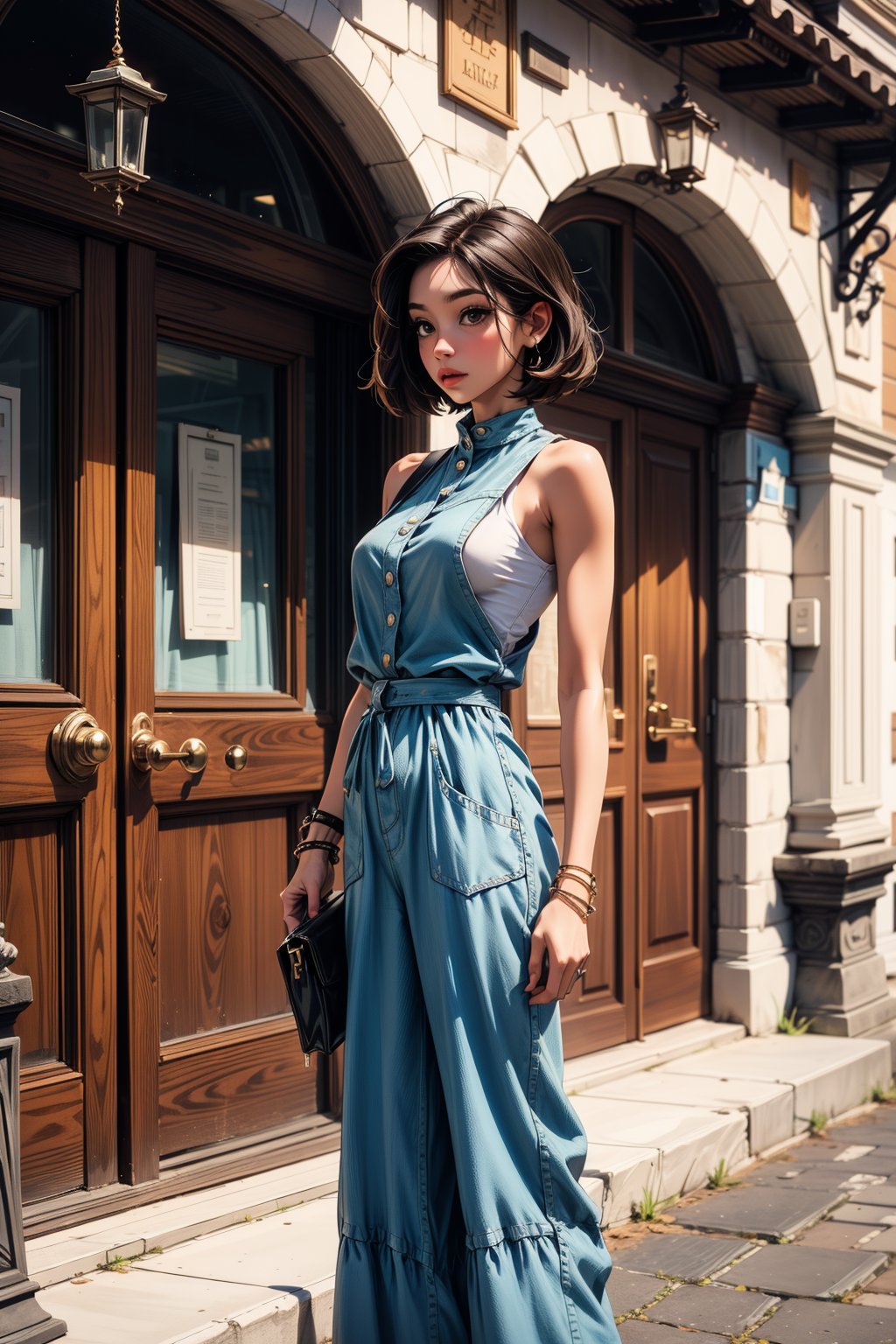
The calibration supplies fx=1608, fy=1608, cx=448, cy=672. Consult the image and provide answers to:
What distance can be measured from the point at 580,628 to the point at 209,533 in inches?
78.7

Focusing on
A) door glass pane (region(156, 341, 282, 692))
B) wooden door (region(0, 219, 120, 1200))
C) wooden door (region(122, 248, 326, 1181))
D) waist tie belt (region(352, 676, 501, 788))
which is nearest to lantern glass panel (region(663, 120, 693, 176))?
wooden door (region(122, 248, 326, 1181))

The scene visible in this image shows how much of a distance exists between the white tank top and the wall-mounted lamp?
362cm

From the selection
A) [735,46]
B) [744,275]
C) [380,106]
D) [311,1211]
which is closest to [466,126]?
[380,106]

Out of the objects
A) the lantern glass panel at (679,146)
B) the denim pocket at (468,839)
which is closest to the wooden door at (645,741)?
the lantern glass panel at (679,146)

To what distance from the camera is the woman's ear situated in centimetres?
260

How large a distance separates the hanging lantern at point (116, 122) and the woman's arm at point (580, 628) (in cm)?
150

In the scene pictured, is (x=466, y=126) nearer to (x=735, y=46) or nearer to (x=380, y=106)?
(x=380, y=106)

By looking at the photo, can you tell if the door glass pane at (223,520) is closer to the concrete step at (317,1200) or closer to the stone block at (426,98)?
the stone block at (426,98)

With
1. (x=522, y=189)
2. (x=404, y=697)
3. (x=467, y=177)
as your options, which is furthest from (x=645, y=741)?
(x=404, y=697)

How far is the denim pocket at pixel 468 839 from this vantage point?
2.40 m

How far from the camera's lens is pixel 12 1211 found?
2.87 meters

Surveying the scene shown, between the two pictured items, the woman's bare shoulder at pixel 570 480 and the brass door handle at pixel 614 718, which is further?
the brass door handle at pixel 614 718

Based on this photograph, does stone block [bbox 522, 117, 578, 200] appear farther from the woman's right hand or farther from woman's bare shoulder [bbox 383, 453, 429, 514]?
the woman's right hand

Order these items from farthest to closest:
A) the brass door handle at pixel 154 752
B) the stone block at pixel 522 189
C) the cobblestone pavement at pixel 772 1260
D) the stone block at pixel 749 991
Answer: the stone block at pixel 749 991
the stone block at pixel 522 189
the brass door handle at pixel 154 752
the cobblestone pavement at pixel 772 1260
